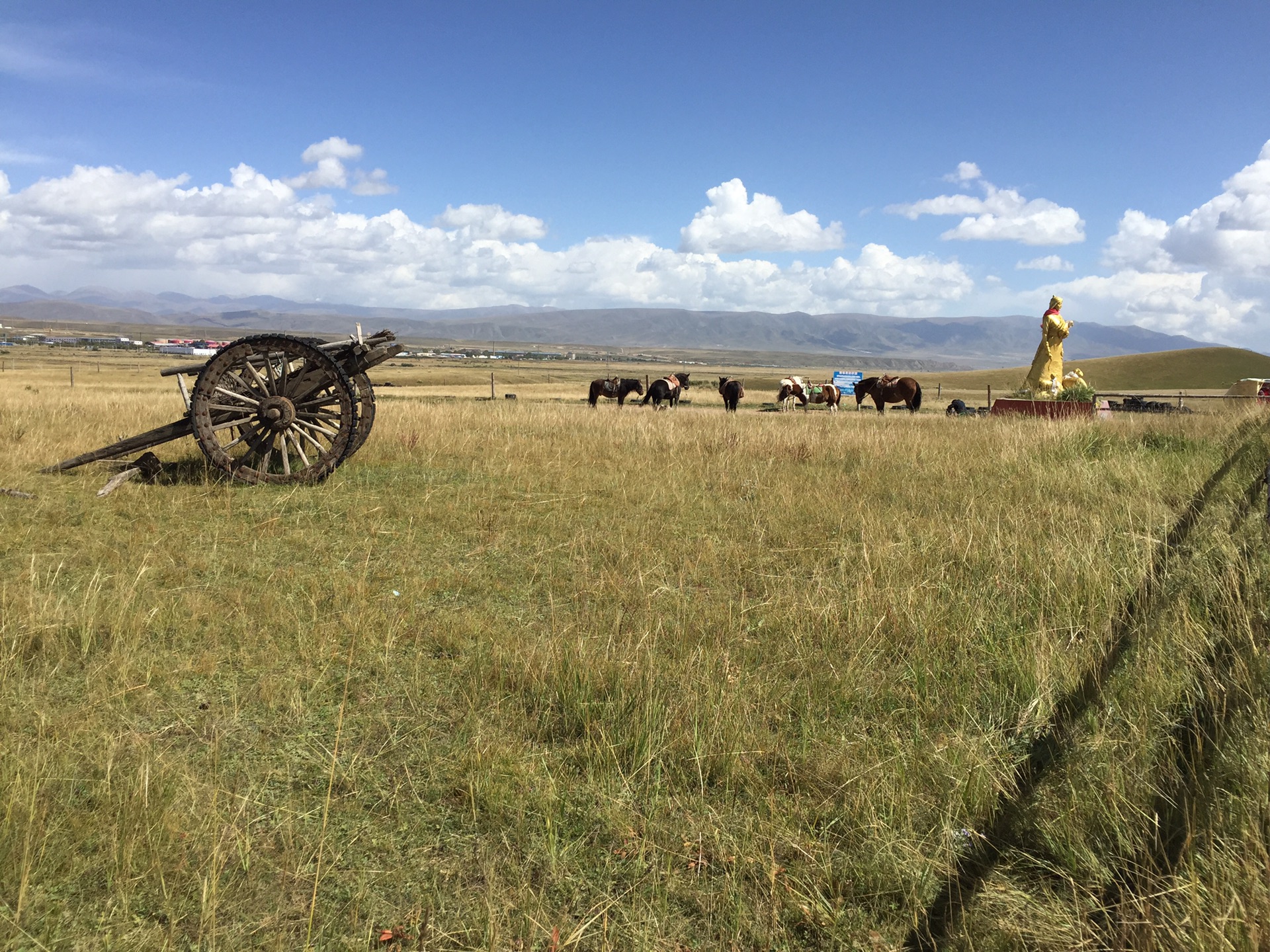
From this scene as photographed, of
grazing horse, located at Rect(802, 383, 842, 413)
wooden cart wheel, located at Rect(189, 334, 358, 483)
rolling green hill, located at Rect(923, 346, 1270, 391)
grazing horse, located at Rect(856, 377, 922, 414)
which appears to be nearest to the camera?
wooden cart wheel, located at Rect(189, 334, 358, 483)

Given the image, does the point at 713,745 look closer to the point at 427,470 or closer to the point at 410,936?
the point at 410,936

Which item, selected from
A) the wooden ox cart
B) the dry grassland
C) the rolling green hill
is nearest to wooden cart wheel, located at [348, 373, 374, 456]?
the wooden ox cart

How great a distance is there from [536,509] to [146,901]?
17.4 ft

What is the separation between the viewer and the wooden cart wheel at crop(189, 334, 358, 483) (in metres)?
7.84

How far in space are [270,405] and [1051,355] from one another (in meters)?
20.8

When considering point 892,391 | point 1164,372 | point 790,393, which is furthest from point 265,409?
point 1164,372

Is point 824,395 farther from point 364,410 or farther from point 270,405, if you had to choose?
point 270,405

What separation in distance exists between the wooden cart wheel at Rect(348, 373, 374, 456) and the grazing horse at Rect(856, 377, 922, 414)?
786 inches

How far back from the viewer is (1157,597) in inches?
167

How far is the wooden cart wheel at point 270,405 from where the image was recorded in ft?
25.7

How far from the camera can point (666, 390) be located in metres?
26.2

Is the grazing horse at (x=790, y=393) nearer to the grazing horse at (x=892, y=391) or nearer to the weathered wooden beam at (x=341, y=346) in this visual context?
the grazing horse at (x=892, y=391)

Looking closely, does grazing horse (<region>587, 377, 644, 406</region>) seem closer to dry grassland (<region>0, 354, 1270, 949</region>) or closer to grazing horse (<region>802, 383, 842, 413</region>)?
grazing horse (<region>802, 383, 842, 413</region>)

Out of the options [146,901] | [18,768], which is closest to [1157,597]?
[146,901]
